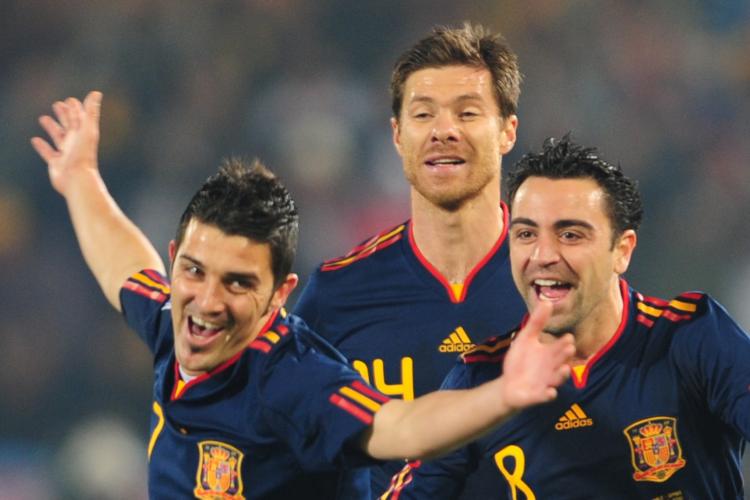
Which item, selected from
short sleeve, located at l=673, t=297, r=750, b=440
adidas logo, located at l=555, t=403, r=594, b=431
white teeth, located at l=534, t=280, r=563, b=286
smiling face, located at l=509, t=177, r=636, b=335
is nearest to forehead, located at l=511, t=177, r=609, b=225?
smiling face, located at l=509, t=177, r=636, b=335

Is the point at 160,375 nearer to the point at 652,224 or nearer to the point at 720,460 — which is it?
the point at 720,460

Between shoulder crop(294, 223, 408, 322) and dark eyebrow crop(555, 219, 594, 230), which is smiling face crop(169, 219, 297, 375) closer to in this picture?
dark eyebrow crop(555, 219, 594, 230)

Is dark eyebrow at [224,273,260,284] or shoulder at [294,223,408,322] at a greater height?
shoulder at [294,223,408,322]

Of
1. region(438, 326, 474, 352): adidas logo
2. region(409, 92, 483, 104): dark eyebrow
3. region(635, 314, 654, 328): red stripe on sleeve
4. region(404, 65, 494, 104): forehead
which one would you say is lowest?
region(635, 314, 654, 328): red stripe on sleeve

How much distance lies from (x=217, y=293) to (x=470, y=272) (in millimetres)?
1157

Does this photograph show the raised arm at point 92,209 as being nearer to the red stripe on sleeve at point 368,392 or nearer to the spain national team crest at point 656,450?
the red stripe on sleeve at point 368,392

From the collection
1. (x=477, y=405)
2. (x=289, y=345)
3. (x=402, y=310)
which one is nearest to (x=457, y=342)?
(x=402, y=310)

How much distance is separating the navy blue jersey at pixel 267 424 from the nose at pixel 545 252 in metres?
0.55

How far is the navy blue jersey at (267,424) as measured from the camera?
2.50 m

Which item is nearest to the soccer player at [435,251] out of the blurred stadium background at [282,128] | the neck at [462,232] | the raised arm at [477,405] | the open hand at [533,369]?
the neck at [462,232]

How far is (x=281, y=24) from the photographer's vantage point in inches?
279

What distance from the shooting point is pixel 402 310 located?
3.67 metres

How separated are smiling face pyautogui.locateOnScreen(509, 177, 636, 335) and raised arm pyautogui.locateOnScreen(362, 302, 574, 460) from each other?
684 mm

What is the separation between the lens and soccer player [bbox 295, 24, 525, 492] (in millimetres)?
3566
